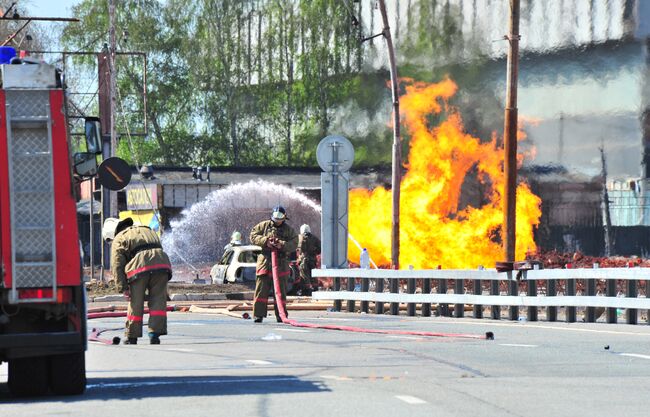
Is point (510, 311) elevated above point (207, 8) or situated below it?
below

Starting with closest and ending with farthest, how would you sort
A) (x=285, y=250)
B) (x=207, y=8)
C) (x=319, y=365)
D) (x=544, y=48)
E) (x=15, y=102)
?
(x=15, y=102)
(x=319, y=365)
(x=285, y=250)
(x=544, y=48)
(x=207, y=8)

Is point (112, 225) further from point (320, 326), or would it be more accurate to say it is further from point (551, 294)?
point (551, 294)

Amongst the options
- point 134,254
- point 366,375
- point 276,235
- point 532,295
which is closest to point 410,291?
point 532,295

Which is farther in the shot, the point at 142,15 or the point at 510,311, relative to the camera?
the point at 142,15

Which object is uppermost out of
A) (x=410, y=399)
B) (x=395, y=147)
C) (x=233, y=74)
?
(x=233, y=74)

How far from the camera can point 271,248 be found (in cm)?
2395

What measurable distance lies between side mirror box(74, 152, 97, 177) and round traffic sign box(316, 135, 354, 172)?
1697cm

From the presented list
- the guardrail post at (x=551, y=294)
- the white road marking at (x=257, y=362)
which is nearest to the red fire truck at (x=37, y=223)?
the white road marking at (x=257, y=362)

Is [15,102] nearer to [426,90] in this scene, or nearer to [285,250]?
[285,250]

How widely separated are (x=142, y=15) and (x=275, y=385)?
6687cm

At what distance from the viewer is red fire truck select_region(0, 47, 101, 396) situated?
40.5 ft

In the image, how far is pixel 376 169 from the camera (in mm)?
53125

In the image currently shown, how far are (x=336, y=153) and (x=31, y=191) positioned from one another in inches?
705

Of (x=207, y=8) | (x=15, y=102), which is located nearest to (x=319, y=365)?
(x=15, y=102)
